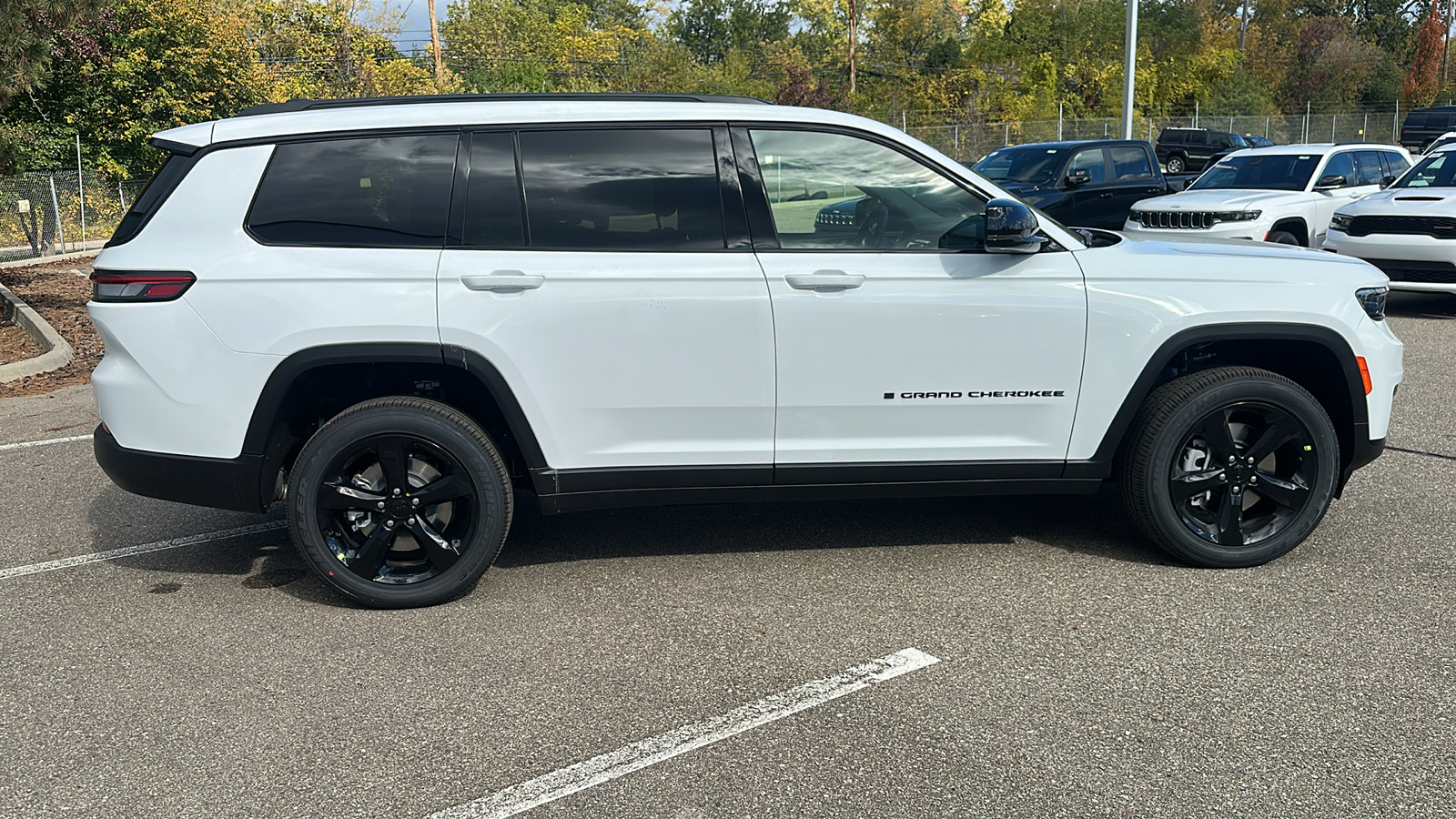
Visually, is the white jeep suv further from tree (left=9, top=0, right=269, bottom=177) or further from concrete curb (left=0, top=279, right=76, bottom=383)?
tree (left=9, top=0, right=269, bottom=177)

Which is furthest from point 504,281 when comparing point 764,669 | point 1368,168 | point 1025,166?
point 1368,168

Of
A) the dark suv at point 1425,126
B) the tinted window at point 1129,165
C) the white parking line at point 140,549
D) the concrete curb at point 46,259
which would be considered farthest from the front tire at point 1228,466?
the dark suv at point 1425,126

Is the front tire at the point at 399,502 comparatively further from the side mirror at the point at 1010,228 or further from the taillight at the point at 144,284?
the side mirror at the point at 1010,228

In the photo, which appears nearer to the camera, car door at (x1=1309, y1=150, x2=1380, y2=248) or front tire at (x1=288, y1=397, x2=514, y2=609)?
front tire at (x1=288, y1=397, x2=514, y2=609)

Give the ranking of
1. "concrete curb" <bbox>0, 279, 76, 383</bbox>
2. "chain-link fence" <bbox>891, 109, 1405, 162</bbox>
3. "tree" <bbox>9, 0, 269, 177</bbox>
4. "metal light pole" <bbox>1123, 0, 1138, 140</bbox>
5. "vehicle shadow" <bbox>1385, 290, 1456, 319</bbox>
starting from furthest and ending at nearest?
"chain-link fence" <bbox>891, 109, 1405, 162</bbox>, "tree" <bbox>9, 0, 269, 177</bbox>, "metal light pole" <bbox>1123, 0, 1138, 140</bbox>, "vehicle shadow" <bbox>1385, 290, 1456, 319</bbox>, "concrete curb" <bbox>0, 279, 76, 383</bbox>

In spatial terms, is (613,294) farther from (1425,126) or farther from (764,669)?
(1425,126)

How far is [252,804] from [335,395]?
1831mm

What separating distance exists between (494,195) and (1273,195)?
1142cm

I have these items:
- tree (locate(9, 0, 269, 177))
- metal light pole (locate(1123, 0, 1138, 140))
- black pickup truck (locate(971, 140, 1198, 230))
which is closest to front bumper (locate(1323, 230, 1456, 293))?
black pickup truck (locate(971, 140, 1198, 230))

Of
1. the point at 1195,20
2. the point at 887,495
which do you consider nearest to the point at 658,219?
the point at 887,495

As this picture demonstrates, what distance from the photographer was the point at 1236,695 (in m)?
3.76

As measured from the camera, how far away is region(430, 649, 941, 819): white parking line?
127 inches

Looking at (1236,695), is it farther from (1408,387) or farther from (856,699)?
(1408,387)

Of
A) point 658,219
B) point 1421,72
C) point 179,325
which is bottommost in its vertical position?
point 179,325
